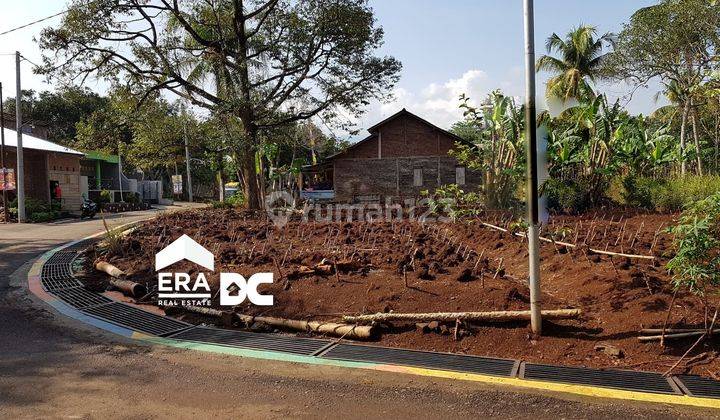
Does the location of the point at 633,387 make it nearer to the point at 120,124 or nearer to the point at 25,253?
the point at 25,253

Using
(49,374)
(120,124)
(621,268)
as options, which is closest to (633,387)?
(621,268)

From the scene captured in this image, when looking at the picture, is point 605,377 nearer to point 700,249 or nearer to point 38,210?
point 700,249

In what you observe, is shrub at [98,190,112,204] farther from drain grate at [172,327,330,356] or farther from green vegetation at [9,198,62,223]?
drain grate at [172,327,330,356]

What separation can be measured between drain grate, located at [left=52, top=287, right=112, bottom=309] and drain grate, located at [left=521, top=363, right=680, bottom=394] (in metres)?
5.48

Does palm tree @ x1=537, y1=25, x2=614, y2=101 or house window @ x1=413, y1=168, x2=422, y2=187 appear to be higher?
palm tree @ x1=537, y1=25, x2=614, y2=101

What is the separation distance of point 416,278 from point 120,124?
13026 millimetres

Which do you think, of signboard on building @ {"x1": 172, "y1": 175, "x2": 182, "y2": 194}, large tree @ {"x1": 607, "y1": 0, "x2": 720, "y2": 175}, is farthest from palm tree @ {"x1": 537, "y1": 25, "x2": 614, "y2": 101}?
signboard on building @ {"x1": 172, "y1": 175, "x2": 182, "y2": 194}

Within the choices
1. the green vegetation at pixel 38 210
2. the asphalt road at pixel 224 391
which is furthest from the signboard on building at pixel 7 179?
the asphalt road at pixel 224 391

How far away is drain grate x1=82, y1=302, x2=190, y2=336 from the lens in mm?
5668

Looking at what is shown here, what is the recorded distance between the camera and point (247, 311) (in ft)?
19.9

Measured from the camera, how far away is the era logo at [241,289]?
626cm

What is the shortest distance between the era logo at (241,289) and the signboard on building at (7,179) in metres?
18.9

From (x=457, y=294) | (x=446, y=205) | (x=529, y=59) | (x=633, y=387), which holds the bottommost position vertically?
(x=633, y=387)

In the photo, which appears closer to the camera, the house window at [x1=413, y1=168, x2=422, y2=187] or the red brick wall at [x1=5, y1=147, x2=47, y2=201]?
the house window at [x1=413, y1=168, x2=422, y2=187]
